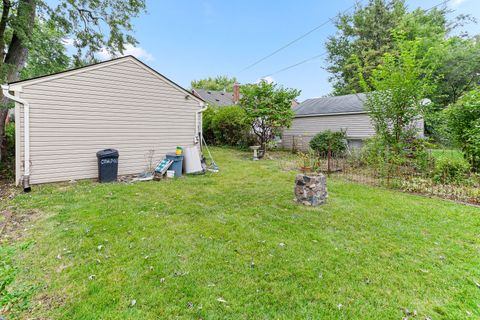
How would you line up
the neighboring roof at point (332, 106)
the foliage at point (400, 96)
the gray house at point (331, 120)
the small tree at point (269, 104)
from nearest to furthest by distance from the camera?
the foliage at point (400, 96)
the small tree at point (269, 104)
the gray house at point (331, 120)
the neighboring roof at point (332, 106)

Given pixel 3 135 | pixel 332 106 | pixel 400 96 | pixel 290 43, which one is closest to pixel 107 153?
pixel 3 135

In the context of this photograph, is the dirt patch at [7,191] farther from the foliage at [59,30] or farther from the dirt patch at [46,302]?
the dirt patch at [46,302]

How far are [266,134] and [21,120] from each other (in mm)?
9556

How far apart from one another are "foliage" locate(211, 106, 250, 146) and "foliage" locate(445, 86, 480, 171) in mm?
9340

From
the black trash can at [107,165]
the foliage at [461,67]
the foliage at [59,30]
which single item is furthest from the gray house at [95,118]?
the foliage at [461,67]

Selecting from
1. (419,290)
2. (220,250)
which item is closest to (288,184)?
(220,250)

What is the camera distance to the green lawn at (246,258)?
2105 mm

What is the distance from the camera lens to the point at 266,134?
1245 cm

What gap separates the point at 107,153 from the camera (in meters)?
6.56

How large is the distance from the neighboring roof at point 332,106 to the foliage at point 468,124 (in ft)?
19.4

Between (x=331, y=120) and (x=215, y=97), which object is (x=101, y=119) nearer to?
(x=331, y=120)

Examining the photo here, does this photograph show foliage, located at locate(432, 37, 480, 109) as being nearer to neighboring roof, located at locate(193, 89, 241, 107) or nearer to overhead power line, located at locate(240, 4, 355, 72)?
overhead power line, located at locate(240, 4, 355, 72)

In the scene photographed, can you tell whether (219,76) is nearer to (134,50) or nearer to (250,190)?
(134,50)

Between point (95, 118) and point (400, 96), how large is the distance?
8845 mm
